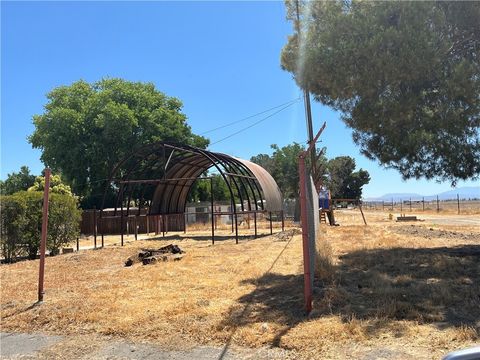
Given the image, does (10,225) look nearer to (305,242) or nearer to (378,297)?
(305,242)

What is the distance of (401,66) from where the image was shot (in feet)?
32.2

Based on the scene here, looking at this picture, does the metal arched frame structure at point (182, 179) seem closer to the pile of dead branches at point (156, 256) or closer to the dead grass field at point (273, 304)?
the pile of dead branches at point (156, 256)

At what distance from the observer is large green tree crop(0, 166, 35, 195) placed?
66.4 metres

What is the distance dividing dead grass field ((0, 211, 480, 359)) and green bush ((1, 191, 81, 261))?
300 centimetres

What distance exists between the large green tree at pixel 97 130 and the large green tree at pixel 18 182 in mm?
26722

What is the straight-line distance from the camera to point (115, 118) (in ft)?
123

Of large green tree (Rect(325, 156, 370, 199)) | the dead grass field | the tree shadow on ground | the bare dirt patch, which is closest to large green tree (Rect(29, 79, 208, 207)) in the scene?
the bare dirt patch

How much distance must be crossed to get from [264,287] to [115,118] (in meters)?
30.7

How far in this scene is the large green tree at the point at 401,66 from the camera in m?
9.82

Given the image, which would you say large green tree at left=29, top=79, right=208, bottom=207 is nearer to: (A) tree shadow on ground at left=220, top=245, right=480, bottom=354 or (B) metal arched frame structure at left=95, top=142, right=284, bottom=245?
(B) metal arched frame structure at left=95, top=142, right=284, bottom=245

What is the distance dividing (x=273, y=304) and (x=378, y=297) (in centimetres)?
161

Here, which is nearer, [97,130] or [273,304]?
[273,304]

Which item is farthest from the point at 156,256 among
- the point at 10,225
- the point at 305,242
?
the point at 305,242

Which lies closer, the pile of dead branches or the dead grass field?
the dead grass field
